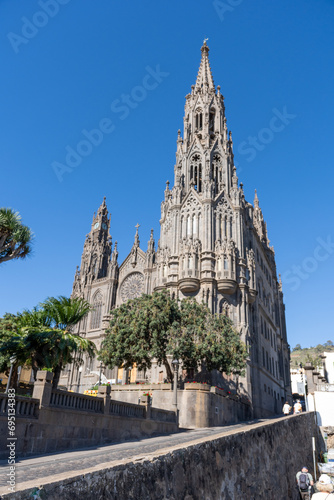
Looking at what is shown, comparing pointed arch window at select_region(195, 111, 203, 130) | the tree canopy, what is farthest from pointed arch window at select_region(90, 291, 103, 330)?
pointed arch window at select_region(195, 111, 203, 130)

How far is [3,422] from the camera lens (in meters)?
11.3

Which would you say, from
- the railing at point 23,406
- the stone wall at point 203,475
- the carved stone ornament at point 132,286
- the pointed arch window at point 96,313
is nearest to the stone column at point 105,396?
the railing at point 23,406

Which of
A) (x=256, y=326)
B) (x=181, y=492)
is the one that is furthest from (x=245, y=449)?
(x=256, y=326)

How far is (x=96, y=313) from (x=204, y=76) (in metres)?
39.5

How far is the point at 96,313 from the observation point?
5625 cm

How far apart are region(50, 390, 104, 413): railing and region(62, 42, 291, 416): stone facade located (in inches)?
899

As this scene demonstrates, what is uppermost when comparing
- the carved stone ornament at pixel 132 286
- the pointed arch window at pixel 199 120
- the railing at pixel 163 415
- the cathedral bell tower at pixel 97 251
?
the pointed arch window at pixel 199 120

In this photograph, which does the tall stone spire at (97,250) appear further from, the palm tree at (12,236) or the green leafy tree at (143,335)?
the palm tree at (12,236)

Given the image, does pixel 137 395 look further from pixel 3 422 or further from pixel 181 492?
pixel 181 492

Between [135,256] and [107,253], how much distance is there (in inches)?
392

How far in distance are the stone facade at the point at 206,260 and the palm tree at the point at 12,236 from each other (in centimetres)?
2136

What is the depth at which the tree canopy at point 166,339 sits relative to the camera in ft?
93.9

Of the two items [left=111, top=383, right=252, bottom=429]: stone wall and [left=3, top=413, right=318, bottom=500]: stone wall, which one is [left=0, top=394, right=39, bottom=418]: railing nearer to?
[left=3, top=413, right=318, bottom=500]: stone wall

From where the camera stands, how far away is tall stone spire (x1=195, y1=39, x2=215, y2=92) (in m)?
57.2
